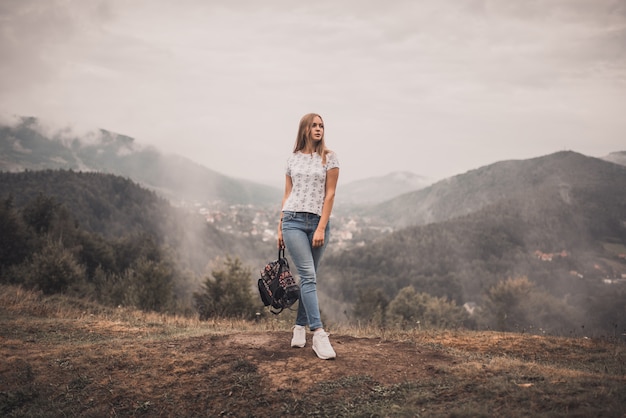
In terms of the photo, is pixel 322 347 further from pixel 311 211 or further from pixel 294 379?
pixel 311 211

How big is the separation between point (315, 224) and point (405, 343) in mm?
2343

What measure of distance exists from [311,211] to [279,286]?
1.03 meters

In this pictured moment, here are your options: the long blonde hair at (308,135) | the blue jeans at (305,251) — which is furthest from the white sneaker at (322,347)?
the long blonde hair at (308,135)

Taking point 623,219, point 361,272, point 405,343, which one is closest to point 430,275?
point 361,272

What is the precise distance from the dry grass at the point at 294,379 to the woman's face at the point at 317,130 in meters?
2.63

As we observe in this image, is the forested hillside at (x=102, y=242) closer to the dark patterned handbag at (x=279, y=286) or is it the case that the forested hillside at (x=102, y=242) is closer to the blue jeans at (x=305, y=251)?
the dark patterned handbag at (x=279, y=286)

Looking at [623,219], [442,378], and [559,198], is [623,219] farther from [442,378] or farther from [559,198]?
[442,378]

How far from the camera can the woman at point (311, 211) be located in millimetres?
4312

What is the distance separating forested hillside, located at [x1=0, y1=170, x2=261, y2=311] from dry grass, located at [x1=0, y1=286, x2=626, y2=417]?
43.0 feet

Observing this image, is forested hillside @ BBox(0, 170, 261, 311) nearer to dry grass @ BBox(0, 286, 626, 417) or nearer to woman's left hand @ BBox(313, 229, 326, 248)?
dry grass @ BBox(0, 286, 626, 417)

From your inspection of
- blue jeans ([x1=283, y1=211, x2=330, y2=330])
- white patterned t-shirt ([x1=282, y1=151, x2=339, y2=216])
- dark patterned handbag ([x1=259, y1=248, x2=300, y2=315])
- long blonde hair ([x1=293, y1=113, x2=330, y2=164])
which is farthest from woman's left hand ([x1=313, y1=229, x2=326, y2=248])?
long blonde hair ([x1=293, y1=113, x2=330, y2=164])

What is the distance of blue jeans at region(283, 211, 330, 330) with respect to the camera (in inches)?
169

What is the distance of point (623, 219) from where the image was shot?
12938 cm

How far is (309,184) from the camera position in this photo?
172 inches
